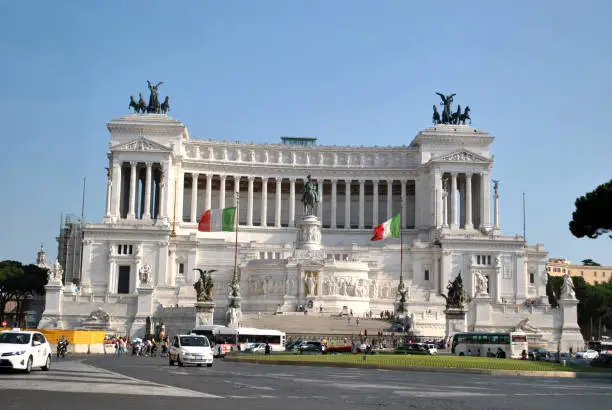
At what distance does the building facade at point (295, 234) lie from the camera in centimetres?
8781

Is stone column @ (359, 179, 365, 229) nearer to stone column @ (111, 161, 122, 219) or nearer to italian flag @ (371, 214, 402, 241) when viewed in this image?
italian flag @ (371, 214, 402, 241)

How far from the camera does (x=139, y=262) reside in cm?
10319

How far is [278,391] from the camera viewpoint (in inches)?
1121

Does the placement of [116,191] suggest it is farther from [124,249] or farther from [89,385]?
[89,385]

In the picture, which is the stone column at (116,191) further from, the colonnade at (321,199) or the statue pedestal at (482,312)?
the statue pedestal at (482,312)

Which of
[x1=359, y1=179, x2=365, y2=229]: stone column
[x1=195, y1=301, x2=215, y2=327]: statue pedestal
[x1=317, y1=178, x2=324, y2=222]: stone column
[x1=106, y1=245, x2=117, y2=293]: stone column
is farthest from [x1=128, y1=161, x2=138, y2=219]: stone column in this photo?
[x1=195, y1=301, x2=215, y2=327]: statue pedestal

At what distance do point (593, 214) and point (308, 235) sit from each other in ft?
131

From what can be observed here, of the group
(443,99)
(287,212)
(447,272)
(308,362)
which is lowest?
(308,362)

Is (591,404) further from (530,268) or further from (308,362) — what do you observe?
(530,268)

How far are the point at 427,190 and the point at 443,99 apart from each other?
14.8m

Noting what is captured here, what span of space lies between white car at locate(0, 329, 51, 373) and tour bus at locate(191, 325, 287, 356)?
32.4 meters

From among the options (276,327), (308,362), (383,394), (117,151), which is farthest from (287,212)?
(383,394)

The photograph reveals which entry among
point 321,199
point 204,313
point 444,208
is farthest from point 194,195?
point 204,313

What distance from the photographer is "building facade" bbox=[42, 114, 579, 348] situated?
8781 cm
